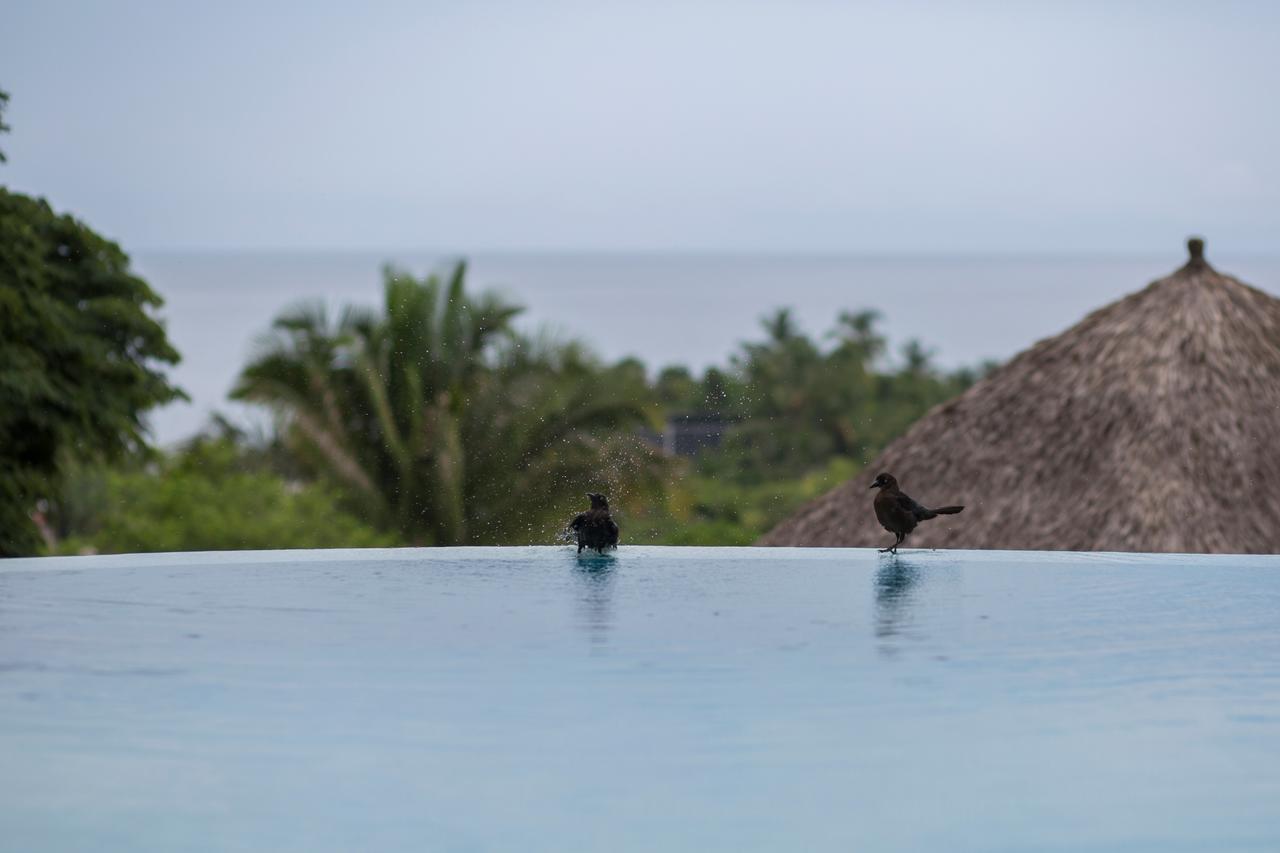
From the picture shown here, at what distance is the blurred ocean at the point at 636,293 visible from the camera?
700 inches

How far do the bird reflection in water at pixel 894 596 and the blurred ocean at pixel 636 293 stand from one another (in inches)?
323

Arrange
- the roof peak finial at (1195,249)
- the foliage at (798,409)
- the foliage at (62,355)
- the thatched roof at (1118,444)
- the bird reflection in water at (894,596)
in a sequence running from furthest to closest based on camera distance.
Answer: the foliage at (798,409)
the foliage at (62,355)
the roof peak finial at (1195,249)
the thatched roof at (1118,444)
the bird reflection in water at (894,596)

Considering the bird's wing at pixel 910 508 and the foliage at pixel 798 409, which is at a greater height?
the foliage at pixel 798 409

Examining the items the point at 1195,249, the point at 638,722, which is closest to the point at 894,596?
the point at 638,722

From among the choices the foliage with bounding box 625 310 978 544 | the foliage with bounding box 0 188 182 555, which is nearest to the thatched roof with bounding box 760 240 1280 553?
the foliage with bounding box 0 188 182 555

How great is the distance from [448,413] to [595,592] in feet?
40.7

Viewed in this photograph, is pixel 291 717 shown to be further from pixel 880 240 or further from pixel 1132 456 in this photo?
pixel 880 240

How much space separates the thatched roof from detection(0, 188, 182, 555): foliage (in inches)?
309

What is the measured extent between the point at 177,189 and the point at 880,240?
37.1 feet

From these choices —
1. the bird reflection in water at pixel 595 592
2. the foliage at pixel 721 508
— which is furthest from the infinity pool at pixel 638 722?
the foliage at pixel 721 508

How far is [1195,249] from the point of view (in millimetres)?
13203

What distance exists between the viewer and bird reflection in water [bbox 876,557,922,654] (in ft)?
13.8

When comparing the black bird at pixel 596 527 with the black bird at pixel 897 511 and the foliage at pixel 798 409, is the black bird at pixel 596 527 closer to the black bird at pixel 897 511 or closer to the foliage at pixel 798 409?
the black bird at pixel 897 511

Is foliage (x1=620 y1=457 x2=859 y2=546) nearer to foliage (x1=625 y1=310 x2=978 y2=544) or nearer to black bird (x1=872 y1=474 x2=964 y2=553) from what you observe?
foliage (x1=625 y1=310 x2=978 y2=544)
